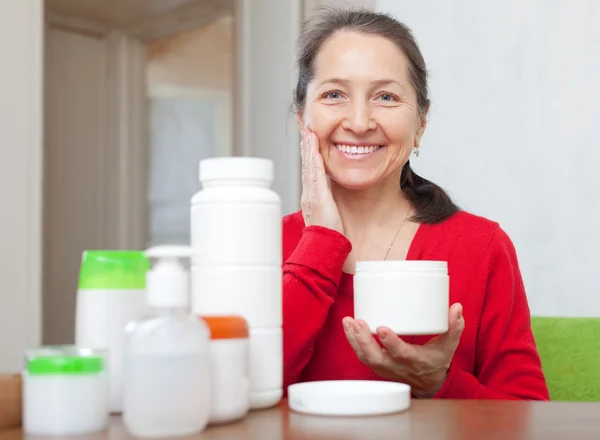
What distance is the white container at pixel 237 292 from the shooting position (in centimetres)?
57

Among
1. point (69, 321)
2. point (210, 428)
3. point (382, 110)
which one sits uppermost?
point (382, 110)

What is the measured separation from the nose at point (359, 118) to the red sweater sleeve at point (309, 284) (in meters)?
0.21

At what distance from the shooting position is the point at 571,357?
1073 mm

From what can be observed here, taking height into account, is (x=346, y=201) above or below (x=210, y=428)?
above

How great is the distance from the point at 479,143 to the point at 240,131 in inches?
34.7

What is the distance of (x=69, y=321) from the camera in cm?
345

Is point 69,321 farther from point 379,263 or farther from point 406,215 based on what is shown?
point 379,263

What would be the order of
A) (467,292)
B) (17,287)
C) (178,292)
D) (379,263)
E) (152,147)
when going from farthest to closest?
1. (152,147)
2. (17,287)
3. (467,292)
4. (379,263)
5. (178,292)

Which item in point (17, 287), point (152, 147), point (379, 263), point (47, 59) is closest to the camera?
point (379, 263)

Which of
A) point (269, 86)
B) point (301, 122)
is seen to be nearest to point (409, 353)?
point (301, 122)

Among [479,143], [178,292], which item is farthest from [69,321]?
[178,292]

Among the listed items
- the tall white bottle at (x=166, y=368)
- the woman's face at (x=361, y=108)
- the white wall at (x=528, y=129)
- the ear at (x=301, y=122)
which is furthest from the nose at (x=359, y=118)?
the white wall at (x=528, y=129)

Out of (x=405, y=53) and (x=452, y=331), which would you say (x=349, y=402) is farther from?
(x=405, y=53)

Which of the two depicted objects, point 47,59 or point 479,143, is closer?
point 479,143
